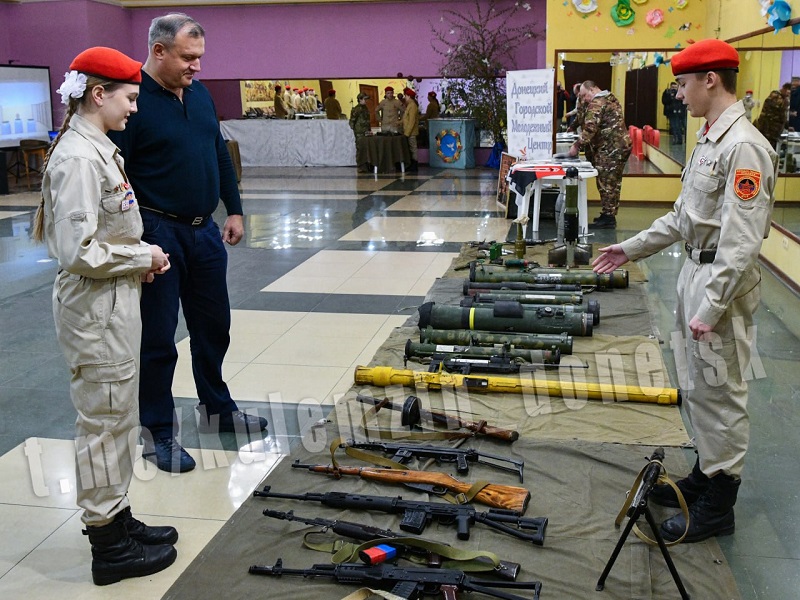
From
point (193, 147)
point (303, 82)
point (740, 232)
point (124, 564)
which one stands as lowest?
point (124, 564)

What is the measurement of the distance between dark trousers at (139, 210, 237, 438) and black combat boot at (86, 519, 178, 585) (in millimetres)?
819

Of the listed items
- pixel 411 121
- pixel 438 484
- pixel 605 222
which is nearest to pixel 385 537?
pixel 438 484

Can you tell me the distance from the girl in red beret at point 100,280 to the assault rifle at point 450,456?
967mm

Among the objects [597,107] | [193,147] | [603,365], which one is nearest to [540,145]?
[597,107]

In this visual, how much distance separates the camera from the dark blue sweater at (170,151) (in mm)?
3166

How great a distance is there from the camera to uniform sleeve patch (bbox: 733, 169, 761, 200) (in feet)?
8.60

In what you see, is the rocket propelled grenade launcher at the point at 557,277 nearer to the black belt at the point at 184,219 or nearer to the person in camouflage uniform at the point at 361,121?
the black belt at the point at 184,219

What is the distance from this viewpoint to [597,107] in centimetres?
858

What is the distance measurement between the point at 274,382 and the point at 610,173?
221 inches

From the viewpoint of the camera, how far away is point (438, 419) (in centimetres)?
348

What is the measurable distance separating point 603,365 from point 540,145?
5.05 m

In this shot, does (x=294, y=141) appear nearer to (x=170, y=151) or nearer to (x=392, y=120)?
(x=392, y=120)

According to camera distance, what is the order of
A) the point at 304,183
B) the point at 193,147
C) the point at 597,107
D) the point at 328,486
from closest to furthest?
1. the point at 328,486
2. the point at 193,147
3. the point at 597,107
4. the point at 304,183

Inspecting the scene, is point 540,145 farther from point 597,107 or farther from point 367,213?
point 367,213
